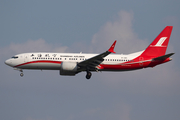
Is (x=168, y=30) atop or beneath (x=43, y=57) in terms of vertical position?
atop

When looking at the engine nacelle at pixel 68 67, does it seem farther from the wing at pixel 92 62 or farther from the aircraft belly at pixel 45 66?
the aircraft belly at pixel 45 66

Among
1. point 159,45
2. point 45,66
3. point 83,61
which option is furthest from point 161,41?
point 45,66

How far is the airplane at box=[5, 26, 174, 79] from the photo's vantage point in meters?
46.8

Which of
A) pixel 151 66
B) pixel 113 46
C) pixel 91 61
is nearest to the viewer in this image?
pixel 113 46

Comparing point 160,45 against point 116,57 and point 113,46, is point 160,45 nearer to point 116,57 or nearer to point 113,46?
point 116,57

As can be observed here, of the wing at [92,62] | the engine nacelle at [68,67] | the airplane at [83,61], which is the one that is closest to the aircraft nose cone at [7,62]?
the airplane at [83,61]

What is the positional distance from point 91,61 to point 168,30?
1500cm

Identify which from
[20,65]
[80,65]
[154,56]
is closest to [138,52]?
[154,56]

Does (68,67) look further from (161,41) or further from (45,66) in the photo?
(161,41)

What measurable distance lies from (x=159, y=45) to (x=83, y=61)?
13.6 m

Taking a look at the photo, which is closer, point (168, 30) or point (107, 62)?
point (107, 62)

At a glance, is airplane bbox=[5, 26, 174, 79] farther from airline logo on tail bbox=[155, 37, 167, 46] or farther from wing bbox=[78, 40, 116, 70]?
airline logo on tail bbox=[155, 37, 167, 46]

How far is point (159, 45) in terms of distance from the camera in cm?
5119

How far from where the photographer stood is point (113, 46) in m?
42.8
